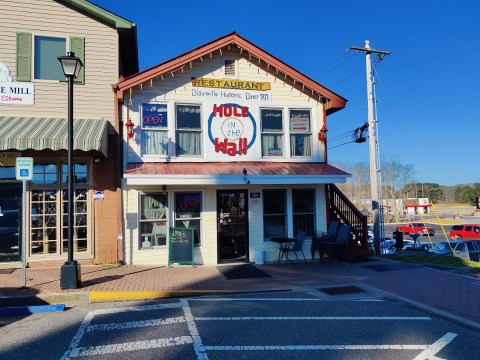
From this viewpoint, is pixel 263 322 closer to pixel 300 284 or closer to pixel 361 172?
pixel 300 284

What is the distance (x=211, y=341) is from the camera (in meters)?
5.00

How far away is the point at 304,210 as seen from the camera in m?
12.1

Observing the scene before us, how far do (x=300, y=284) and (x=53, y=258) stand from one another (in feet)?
21.7

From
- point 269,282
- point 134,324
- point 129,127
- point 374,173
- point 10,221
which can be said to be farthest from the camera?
point 374,173

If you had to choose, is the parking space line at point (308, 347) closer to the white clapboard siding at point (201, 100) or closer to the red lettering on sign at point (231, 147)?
the white clapboard siding at point (201, 100)

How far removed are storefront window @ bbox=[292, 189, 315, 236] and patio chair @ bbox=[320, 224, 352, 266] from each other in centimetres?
96

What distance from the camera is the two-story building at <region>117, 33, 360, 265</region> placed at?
35.1ft

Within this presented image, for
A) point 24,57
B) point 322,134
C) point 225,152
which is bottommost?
point 225,152

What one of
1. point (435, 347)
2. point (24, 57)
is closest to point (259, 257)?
point (435, 347)

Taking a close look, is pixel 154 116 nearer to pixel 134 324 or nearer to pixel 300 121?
pixel 300 121

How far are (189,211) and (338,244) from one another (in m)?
4.48

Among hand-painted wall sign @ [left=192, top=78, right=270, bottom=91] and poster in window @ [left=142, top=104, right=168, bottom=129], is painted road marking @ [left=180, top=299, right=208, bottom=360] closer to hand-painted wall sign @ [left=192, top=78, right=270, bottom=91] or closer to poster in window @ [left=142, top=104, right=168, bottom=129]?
poster in window @ [left=142, top=104, right=168, bottom=129]

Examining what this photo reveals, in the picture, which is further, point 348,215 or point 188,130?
point 348,215

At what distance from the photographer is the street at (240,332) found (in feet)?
15.4
